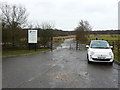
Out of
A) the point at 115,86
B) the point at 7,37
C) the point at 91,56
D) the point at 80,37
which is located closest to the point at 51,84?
the point at 115,86

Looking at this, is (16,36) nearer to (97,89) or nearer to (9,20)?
(9,20)

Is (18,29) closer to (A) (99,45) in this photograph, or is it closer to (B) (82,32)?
(A) (99,45)

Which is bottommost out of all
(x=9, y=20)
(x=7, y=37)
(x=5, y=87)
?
(x=5, y=87)

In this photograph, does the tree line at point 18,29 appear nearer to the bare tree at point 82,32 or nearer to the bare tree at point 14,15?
the bare tree at point 14,15

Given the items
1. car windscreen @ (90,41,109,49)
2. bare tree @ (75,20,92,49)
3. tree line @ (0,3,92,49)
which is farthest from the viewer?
bare tree @ (75,20,92,49)

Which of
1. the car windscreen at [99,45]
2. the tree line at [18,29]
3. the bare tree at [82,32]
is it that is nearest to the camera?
the car windscreen at [99,45]

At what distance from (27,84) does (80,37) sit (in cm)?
3369

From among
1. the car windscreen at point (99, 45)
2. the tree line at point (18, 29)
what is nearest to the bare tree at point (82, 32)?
the tree line at point (18, 29)

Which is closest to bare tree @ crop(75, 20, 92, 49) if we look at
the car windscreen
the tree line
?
the tree line

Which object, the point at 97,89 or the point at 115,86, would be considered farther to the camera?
the point at 115,86

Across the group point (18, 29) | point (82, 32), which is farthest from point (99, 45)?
point (82, 32)

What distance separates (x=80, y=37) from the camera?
39188 millimetres

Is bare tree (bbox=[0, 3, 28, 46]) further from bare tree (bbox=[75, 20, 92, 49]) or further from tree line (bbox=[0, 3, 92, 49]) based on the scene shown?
bare tree (bbox=[75, 20, 92, 49])

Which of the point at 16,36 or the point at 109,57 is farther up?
the point at 16,36
